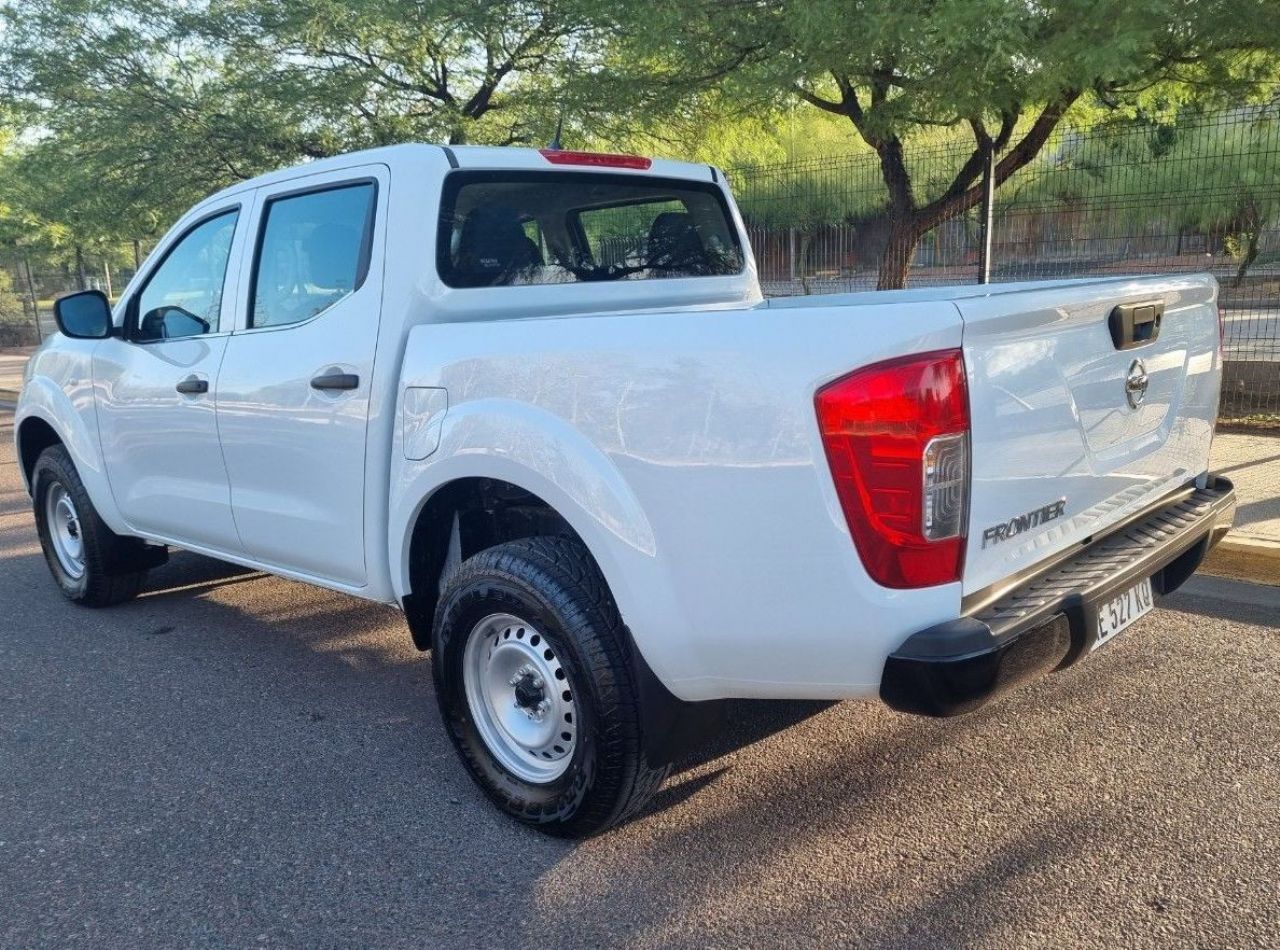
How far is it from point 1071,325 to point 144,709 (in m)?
3.53

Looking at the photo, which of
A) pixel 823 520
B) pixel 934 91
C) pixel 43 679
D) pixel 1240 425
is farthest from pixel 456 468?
pixel 1240 425

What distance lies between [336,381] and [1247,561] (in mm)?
4415

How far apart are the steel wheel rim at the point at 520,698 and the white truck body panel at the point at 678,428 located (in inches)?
16.1

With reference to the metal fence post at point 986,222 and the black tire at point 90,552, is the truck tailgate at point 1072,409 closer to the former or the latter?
the black tire at point 90,552

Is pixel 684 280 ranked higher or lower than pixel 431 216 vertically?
lower

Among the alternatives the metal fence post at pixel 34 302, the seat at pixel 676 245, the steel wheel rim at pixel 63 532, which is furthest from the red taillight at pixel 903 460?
the metal fence post at pixel 34 302

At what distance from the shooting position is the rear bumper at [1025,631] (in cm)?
226

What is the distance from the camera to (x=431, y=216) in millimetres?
3484

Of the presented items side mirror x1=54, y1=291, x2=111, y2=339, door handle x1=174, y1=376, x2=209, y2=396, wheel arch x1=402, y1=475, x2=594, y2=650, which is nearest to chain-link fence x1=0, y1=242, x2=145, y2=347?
side mirror x1=54, y1=291, x2=111, y2=339

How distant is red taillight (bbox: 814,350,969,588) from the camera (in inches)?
87.6

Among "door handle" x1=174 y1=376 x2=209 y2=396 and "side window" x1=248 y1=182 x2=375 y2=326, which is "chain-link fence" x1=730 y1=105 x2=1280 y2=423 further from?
"door handle" x1=174 y1=376 x2=209 y2=396

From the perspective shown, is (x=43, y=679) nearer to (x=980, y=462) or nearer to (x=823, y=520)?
(x=823, y=520)

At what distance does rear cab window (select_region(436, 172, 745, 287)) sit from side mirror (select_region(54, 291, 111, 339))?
80.3 inches

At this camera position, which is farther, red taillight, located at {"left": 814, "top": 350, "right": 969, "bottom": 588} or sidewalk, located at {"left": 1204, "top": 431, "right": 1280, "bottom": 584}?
sidewalk, located at {"left": 1204, "top": 431, "right": 1280, "bottom": 584}
